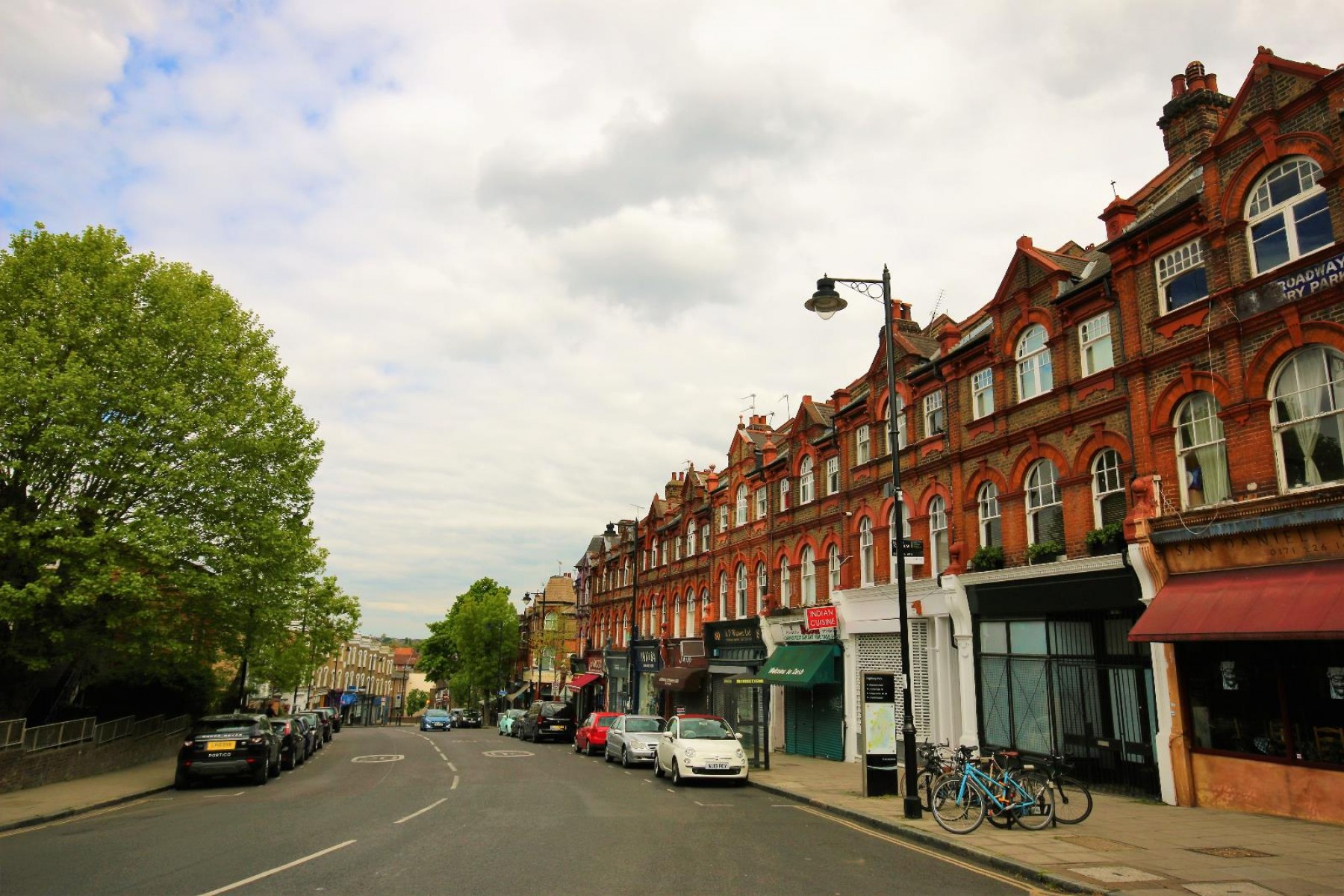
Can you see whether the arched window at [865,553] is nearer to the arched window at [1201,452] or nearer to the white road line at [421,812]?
the arched window at [1201,452]

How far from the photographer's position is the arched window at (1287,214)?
1305 centimetres

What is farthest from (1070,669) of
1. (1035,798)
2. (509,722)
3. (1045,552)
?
(509,722)

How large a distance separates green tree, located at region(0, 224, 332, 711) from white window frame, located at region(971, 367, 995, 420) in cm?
1793

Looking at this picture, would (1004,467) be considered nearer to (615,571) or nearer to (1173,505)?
(1173,505)

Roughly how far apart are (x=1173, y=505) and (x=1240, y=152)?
6.11 meters

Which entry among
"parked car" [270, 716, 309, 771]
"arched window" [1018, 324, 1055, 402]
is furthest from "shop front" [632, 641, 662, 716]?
"arched window" [1018, 324, 1055, 402]

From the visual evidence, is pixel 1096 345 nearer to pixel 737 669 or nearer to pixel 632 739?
pixel 632 739

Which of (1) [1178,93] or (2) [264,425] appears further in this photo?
(2) [264,425]

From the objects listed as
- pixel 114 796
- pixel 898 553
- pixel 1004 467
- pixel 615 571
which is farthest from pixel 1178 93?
pixel 615 571

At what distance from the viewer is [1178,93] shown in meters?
18.9

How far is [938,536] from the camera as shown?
21.9 m

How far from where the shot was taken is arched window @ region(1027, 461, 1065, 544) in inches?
701

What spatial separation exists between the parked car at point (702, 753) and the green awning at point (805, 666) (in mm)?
4966

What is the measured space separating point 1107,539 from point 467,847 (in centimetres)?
1245
